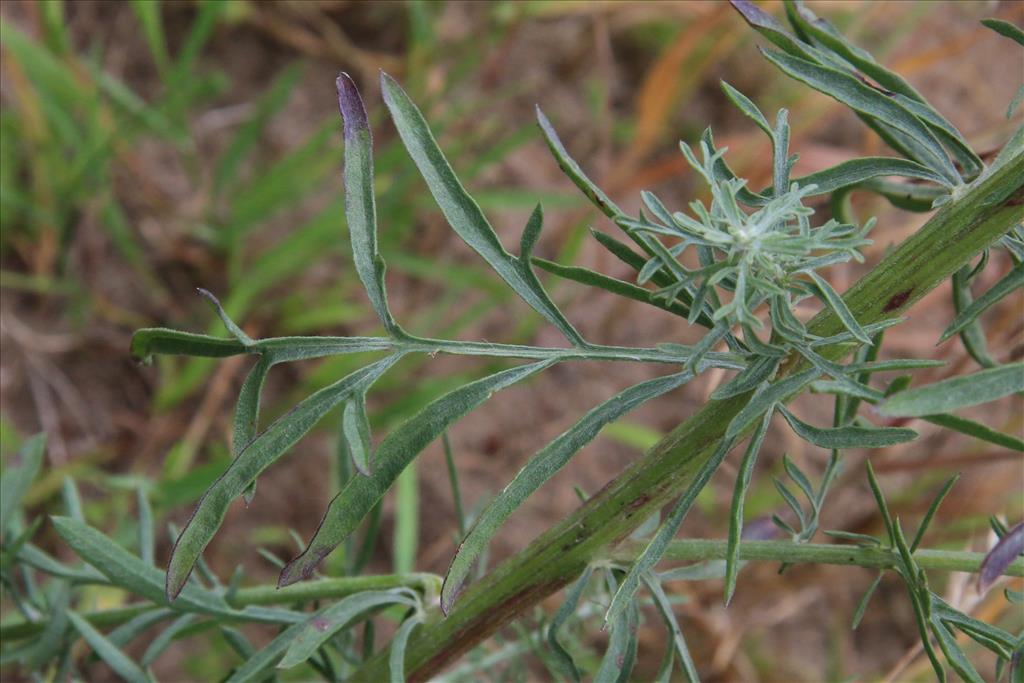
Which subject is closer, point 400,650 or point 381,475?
point 381,475

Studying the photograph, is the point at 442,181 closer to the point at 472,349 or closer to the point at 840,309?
the point at 472,349

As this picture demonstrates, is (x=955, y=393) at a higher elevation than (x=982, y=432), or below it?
higher

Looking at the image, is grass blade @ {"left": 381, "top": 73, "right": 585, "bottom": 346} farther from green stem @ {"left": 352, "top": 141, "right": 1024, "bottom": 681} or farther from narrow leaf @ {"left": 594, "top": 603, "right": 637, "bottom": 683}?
narrow leaf @ {"left": 594, "top": 603, "right": 637, "bottom": 683}

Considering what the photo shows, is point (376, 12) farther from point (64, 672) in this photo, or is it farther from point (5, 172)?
point (64, 672)

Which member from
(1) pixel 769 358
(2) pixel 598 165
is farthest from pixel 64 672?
(2) pixel 598 165

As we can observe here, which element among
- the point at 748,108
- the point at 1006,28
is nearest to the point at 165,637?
the point at 748,108

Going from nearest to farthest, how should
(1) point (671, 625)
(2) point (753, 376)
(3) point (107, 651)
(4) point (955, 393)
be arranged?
(4) point (955, 393) → (2) point (753, 376) → (1) point (671, 625) → (3) point (107, 651)

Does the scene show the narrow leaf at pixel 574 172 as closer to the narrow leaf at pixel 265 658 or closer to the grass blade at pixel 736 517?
the grass blade at pixel 736 517
